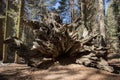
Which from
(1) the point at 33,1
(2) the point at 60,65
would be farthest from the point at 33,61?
(1) the point at 33,1

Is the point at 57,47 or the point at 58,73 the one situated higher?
the point at 57,47

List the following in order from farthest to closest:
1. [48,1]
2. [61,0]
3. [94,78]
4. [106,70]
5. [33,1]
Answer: [61,0] → [48,1] → [33,1] → [106,70] → [94,78]

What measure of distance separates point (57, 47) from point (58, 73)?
114 cm

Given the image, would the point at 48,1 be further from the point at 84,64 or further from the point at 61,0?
the point at 84,64

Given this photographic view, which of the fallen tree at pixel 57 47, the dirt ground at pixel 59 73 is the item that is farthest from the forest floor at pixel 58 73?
the fallen tree at pixel 57 47

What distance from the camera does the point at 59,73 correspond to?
6895 mm

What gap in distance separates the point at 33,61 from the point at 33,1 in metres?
18.2

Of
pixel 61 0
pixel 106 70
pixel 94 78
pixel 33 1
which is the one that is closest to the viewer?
pixel 94 78

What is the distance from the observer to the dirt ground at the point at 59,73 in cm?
646

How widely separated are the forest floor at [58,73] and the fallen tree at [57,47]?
38 centimetres

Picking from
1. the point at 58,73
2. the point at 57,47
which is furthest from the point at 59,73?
the point at 57,47

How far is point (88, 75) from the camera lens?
6.59 m

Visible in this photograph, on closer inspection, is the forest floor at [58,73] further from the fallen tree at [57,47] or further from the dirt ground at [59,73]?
the fallen tree at [57,47]

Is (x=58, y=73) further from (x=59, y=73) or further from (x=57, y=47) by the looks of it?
(x=57, y=47)
